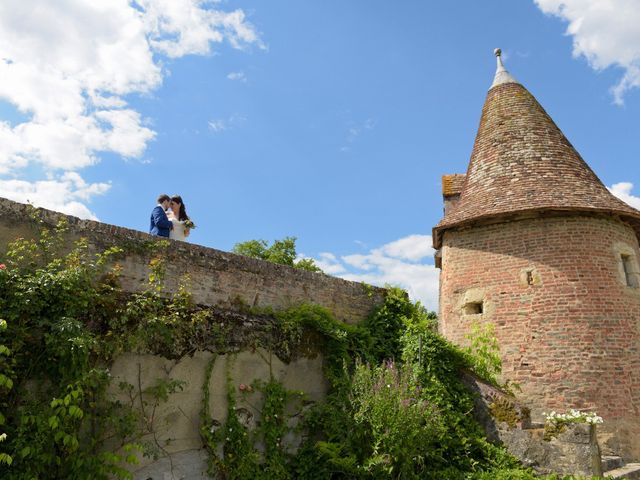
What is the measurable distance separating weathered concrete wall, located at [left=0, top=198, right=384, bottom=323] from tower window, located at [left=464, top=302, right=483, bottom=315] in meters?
2.25

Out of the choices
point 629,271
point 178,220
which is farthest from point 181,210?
point 629,271

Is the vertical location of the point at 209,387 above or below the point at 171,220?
below

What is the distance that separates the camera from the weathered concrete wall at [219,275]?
250 inches

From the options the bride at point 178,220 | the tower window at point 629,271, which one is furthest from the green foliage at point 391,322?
the tower window at point 629,271

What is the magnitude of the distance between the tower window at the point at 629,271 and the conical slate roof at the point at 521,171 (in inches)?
33.7

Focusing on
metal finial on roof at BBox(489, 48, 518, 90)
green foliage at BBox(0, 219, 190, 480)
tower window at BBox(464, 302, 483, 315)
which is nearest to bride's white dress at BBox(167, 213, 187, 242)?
green foliage at BBox(0, 219, 190, 480)

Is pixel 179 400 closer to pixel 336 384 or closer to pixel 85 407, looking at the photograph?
pixel 85 407

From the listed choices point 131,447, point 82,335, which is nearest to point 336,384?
point 131,447

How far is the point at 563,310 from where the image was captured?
9961 millimetres

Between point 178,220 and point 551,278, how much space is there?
6.99 metres

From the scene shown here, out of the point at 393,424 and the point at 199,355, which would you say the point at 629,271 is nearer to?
the point at 393,424

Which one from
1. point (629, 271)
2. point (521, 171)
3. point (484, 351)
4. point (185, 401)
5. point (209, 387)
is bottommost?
point (185, 401)

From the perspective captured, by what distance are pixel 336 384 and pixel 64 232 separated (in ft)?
14.1

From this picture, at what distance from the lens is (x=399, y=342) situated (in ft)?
30.1
